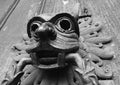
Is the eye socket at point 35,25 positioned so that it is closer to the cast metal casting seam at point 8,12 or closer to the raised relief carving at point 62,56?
the raised relief carving at point 62,56

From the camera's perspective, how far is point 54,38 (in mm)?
492

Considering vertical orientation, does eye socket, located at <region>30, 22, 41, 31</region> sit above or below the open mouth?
above

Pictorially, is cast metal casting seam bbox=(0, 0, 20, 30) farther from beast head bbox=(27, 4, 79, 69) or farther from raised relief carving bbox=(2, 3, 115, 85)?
beast head bbox=(27, 4, 79, 69)

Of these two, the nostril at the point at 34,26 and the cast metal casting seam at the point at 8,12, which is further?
the cast metal casting seam at the point at 8,12

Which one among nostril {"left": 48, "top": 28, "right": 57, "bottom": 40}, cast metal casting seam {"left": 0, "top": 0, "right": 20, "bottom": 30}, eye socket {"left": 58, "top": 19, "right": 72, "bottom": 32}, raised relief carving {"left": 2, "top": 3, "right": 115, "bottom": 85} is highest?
cast metal casting seam {"left": 0, "top": 0, "right": 20, "bottom": 30}

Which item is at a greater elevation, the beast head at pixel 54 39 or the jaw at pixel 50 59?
the beast head at pixel 54 39

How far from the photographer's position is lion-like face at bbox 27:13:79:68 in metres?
0.48

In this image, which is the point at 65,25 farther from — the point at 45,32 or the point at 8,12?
the point at 8,12

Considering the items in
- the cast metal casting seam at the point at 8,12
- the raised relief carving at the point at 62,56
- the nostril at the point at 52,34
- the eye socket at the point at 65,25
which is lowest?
the raised relief carving at the point at 62,56

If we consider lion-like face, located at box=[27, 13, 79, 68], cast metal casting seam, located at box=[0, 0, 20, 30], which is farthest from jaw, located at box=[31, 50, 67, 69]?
cast metal casting seam, located at box=[0, 0, 20, 30]

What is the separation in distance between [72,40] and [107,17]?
0.38 meters

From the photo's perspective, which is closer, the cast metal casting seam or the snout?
the snout

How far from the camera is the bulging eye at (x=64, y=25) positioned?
54 centimetres

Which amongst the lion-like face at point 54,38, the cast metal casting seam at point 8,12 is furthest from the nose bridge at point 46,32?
the cast metal casting seam at point 8,12
